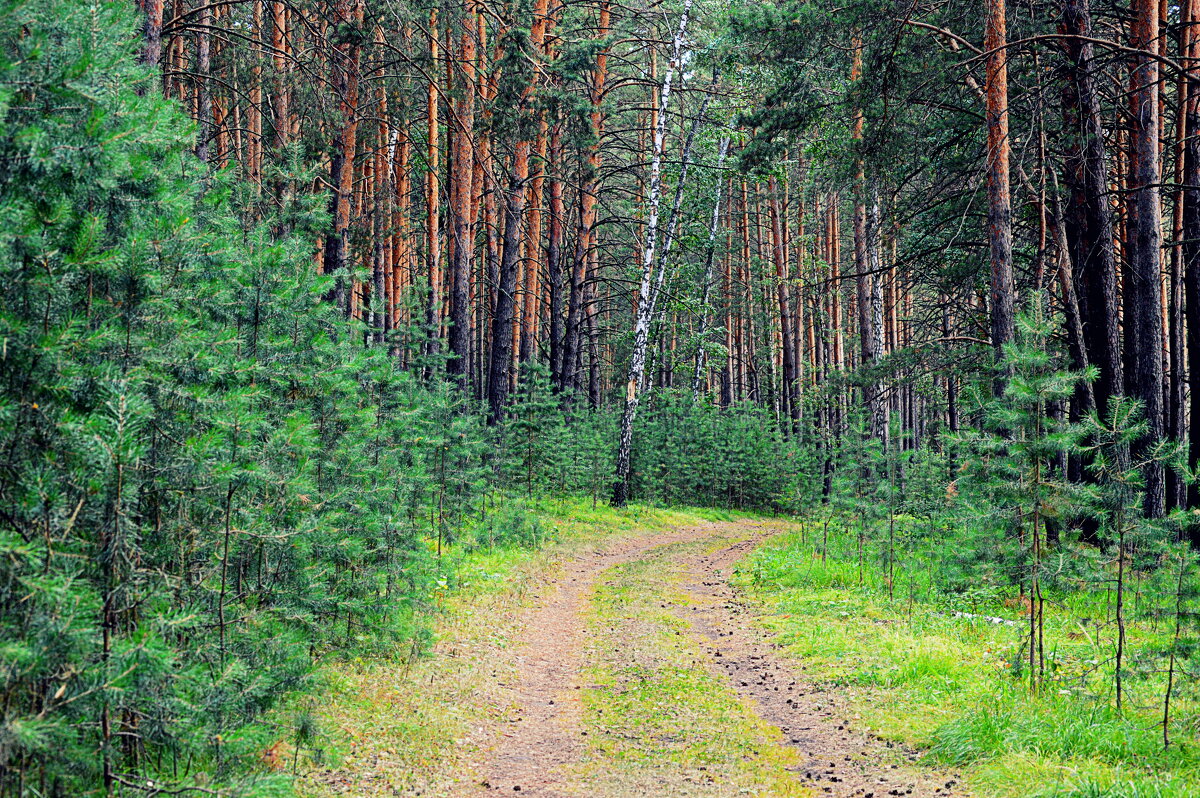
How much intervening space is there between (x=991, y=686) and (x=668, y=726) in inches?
98.2

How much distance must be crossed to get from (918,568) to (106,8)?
11266 millimetres

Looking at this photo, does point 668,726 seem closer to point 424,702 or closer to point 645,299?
point 424,702

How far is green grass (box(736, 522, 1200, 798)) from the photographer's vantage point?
15.5ft

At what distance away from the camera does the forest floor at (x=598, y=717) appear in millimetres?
4961

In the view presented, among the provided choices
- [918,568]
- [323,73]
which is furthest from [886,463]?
[323,73]

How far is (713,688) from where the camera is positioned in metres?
6.89

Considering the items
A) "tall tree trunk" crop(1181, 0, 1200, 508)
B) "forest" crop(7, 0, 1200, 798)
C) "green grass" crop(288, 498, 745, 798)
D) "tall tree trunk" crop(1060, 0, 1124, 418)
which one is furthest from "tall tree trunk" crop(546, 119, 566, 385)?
"tall tree trunk" crop(1181, 0, 1200, 508)

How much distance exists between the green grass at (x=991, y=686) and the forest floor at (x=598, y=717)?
29 centimetres

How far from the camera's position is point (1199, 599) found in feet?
17.0

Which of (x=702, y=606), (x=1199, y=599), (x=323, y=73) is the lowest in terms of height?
(x=702, y=606)

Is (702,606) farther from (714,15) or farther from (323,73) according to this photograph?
(714,15)

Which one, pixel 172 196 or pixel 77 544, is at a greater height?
pixel 172 196

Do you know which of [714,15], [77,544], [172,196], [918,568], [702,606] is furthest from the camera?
[714,15]

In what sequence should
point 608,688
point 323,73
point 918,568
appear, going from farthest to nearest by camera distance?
1. point 323,73
2. point 918,568
3. point 608,688
